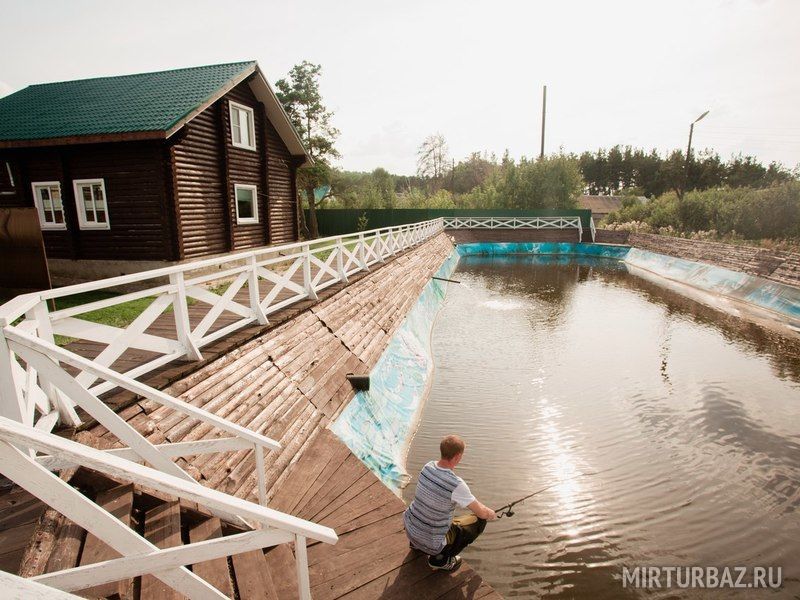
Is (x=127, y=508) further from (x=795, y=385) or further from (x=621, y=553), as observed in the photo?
(x=795, y=385)

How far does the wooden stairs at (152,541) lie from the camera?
277cm

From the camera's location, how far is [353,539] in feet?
14.1

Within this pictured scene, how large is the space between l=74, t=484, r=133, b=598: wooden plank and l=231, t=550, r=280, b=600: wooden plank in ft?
2.52

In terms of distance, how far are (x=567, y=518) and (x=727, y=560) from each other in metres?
1.81

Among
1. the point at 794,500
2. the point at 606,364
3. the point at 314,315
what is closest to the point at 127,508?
the point at 314,315

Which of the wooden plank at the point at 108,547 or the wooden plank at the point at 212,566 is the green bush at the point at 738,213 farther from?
the wooden plank at the point at 108,547

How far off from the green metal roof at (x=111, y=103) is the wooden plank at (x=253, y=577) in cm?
1207

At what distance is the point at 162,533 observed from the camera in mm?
3223

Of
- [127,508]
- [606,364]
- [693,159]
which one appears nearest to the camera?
[127,508]

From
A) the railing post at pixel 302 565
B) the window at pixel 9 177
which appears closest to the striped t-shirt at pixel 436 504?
the railing post at pixel 302 565

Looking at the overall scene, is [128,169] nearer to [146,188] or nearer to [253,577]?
[146,188]

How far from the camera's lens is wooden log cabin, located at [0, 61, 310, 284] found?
12.9m

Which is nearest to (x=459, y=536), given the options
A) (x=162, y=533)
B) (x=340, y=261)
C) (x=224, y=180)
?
(x=162, y=533)

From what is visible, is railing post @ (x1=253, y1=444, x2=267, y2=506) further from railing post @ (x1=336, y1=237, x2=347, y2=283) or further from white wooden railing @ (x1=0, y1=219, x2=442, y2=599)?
railing post @ (x1=336, y1=237, x2=347, y2=283)
